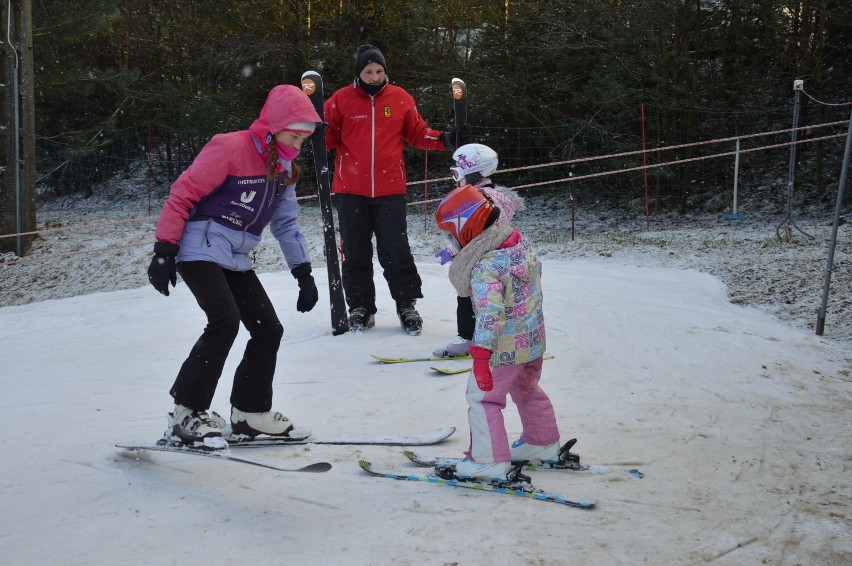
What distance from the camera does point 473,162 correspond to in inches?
185

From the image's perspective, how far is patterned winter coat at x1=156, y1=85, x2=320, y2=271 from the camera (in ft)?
12.0

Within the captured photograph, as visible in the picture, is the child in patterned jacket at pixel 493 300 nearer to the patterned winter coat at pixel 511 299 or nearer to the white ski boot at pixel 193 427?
the patterned winter coat at pixel 511 299

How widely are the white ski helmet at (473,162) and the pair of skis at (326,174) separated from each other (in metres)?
1.57

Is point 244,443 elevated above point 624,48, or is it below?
below

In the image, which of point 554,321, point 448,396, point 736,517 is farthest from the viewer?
point 554,321

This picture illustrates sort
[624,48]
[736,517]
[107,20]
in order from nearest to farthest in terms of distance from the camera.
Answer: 1. [736,517]
2. [624,48]
3. [107,20]

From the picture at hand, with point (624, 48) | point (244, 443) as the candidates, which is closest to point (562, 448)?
point (244, 443)

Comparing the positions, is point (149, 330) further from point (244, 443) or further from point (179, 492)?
point (179, 492)

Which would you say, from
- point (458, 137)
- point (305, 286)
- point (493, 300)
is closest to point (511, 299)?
point (493, 300)

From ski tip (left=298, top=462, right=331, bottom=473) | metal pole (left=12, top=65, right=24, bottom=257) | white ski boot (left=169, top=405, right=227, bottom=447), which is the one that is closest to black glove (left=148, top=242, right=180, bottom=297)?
white ski boot (left=169, top=405, right=227, bottom=447)

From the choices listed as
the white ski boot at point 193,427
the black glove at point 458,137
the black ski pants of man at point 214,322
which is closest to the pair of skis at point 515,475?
the white ski boot at point 193,427

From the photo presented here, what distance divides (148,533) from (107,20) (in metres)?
14.2

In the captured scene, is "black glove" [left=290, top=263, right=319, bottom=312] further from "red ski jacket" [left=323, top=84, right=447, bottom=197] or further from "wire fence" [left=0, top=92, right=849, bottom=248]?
"wire fence" [left=0, top=92, right=849, bottom=248]

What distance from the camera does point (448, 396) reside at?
499 cm
